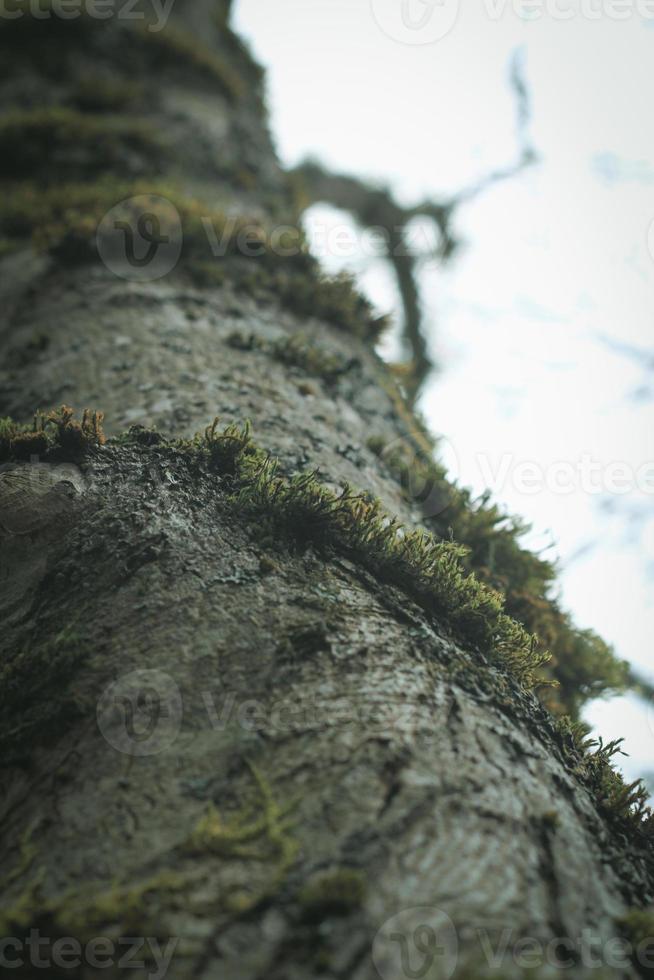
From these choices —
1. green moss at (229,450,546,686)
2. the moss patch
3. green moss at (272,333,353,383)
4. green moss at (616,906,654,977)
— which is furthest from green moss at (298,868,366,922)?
the moss patch

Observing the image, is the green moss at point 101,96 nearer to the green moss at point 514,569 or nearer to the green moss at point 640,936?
the green moss at point 514,569

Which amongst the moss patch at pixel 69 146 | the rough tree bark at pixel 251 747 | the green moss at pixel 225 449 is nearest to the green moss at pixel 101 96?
the moss patch at pixel 69 146

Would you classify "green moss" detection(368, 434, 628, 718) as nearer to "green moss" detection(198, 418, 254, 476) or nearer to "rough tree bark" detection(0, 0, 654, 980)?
"rough tree bark" detection(0, 0, 654, 980)

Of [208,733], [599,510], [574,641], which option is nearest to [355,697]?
[208,733]

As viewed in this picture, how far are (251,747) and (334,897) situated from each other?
34 centimetres

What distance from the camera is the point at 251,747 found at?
1358mm

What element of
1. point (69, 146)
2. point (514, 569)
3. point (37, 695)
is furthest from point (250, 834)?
point (69, 146)

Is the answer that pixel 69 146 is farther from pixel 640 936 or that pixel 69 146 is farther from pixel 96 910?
pixel 640 936

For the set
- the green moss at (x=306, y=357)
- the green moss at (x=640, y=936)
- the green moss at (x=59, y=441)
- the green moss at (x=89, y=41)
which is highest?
the green moss at (x=89, y=41)

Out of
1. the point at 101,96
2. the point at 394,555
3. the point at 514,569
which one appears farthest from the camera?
the point at 101,96

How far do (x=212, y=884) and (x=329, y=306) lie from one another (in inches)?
101

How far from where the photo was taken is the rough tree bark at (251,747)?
110cm

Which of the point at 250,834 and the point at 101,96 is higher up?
the point at 101,96

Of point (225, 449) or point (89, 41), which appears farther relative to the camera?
point (89, 41)
